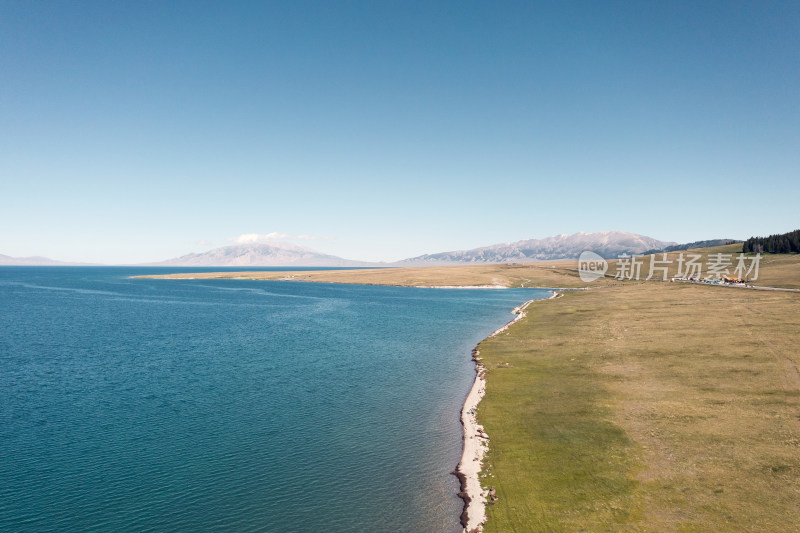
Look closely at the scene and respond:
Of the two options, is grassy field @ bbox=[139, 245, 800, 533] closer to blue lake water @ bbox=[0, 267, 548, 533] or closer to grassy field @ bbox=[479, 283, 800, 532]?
grassy field @ bbox=[479, 283, 800, 532]

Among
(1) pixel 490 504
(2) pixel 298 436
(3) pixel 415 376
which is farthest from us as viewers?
(3) pixel 415 376

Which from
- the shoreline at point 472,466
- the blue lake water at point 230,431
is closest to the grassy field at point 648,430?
the shoreline at point 472,466

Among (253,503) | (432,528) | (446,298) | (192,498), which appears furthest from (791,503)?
(446,298)

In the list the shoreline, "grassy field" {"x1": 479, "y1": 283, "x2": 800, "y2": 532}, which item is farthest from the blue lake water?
"grassy field" {"x1": 479, "y1": 283, "x2": 800, "y2": 532}

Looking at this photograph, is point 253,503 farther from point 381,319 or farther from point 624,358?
point 381,319

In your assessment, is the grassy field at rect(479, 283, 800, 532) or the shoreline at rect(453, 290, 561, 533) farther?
the shoreline at rect(453, 290, 561, 533)

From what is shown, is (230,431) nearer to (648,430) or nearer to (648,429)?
(648,430)

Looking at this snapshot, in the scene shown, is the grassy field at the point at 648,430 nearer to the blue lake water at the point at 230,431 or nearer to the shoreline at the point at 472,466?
the shoreline at the point at 472,466
